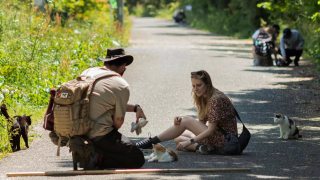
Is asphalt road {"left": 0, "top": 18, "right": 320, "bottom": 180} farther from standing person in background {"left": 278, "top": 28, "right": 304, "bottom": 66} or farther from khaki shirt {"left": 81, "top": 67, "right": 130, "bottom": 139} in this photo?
standing person in background {"left": 278, "top": 28, "right": 304, "bottom": 66}

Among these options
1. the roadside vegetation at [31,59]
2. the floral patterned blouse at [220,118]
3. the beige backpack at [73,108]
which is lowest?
the roadside vegetation at [31,59]

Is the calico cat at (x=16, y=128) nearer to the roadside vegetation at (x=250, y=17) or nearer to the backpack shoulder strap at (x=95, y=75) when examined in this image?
the backpack shoulder strap at (x=95, y=75)

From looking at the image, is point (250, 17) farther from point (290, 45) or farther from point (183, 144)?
point (183, 144)

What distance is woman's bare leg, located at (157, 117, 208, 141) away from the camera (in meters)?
7.48

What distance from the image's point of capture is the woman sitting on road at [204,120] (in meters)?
7.22

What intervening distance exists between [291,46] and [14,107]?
1063cm

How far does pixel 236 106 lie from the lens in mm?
11469

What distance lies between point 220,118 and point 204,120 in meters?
0.41

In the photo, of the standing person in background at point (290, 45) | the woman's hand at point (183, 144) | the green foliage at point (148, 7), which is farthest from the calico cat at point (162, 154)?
the green foliage at point (148, 7)

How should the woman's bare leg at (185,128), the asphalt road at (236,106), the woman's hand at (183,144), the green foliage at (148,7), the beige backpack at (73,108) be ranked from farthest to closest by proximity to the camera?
the green foliage at (148,7) → the woman's bare leg at (185,128) → the woman's hand at (183,144) → the asphalt road at (236,106) → the beige backpack at (73,108)

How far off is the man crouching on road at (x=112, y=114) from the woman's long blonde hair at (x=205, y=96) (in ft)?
3.45

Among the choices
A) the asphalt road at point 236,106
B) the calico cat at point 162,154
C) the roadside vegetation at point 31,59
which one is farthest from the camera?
the roadside vegetation at point 31,59

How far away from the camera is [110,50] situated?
6617 mm

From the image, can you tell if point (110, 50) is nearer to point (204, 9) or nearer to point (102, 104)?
point (102, 104)
